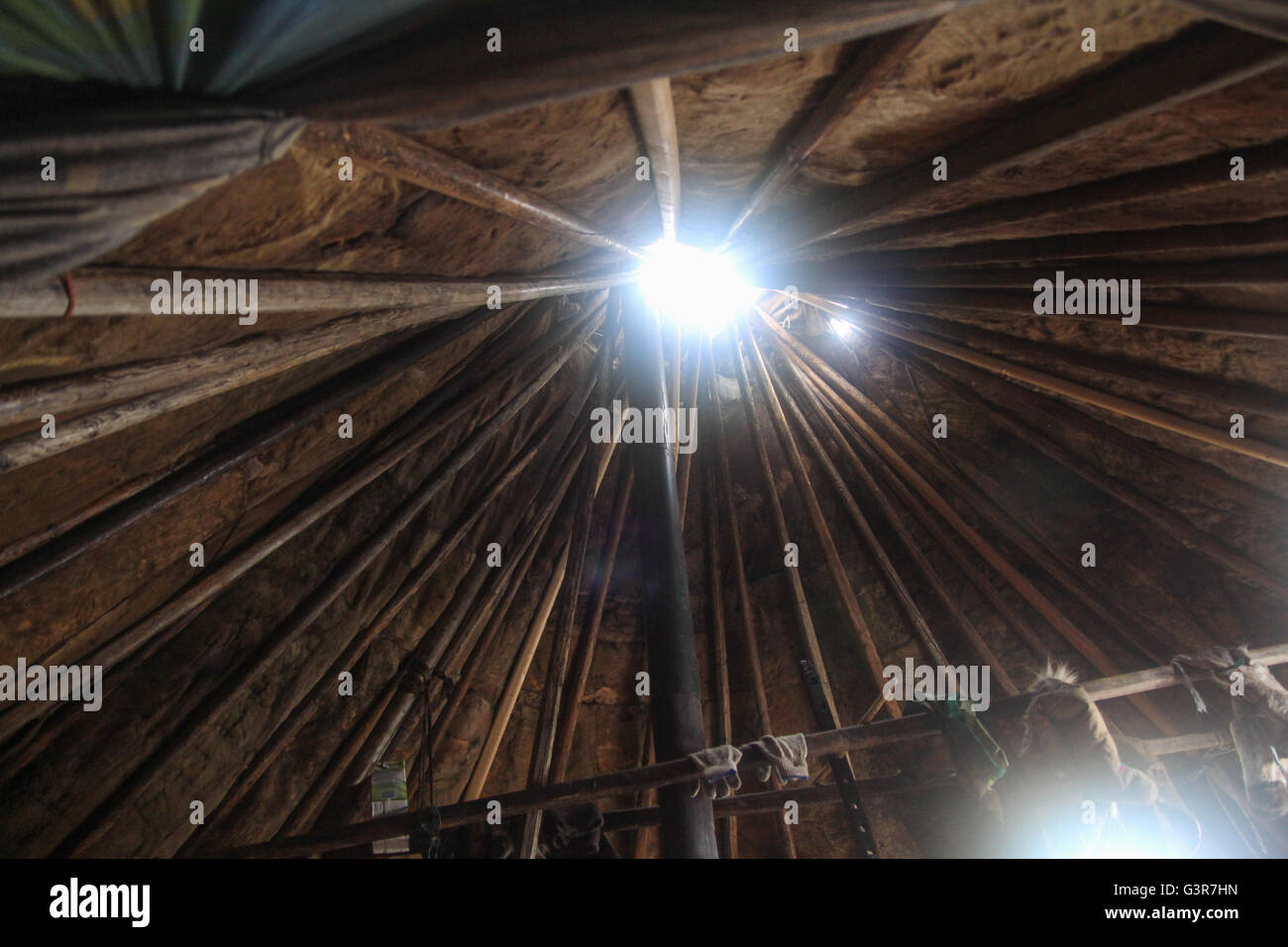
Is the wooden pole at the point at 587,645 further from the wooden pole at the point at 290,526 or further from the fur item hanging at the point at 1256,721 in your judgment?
the fur item hanging at the point at 1256,721

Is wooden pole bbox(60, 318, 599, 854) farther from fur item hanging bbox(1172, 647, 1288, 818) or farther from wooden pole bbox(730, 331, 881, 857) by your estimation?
fur item hanging bbox(1172, 647, 1288, 818)

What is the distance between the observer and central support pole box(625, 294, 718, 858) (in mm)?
4203

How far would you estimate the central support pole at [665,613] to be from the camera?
4203 millimetres

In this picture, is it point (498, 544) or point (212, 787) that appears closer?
point (212, 787)

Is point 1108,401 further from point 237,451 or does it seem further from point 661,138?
point 237,451

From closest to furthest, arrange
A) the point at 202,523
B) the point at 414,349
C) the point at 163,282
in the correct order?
1. the point at 163,282
2. the point at 202,523
3. the point at 414,349

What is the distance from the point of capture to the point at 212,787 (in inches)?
204

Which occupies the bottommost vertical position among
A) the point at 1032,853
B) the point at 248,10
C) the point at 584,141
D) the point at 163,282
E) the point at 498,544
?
the point at 1032,853

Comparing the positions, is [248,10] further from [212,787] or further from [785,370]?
[785,370]

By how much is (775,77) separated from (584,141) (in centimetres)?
90

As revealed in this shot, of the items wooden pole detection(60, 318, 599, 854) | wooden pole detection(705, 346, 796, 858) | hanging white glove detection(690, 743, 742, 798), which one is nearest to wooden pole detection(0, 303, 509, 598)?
wooden pole detection(60, 318, 599, 854)

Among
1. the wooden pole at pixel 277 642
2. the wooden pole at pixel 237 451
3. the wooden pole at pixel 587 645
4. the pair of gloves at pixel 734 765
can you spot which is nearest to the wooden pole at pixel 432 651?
the wooden pole at pixel 587 645
